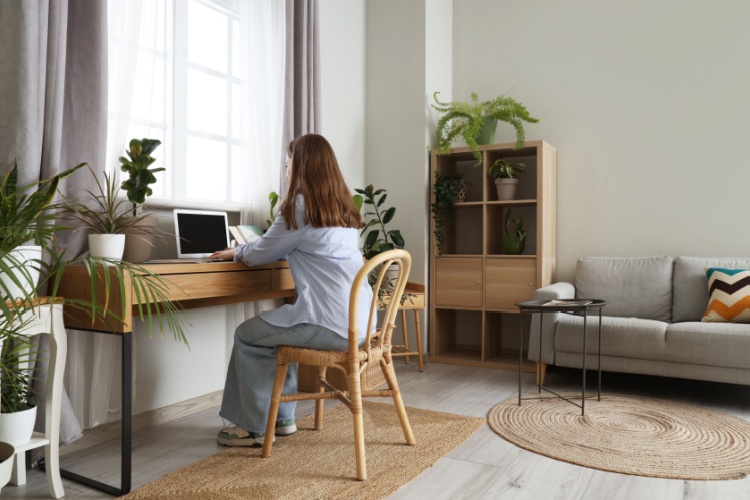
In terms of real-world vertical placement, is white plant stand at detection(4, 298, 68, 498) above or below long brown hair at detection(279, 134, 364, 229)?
below

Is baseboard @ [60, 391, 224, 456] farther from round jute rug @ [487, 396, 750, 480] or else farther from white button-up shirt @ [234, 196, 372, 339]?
round jute rug @ [487, 396, 750, 480]

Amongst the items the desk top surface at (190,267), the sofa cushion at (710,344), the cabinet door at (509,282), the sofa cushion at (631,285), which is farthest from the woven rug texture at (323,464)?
the sofa cushion at (631,285)

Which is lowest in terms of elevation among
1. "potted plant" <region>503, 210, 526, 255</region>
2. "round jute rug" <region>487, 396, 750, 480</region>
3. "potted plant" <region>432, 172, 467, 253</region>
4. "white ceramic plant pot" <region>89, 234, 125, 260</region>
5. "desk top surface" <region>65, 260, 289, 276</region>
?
"round jute rug" <region>487, 396, 750, 480</region>

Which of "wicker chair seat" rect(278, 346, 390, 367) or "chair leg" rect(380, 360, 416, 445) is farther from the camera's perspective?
"chair leg" rect(380, 360, 416, 445)

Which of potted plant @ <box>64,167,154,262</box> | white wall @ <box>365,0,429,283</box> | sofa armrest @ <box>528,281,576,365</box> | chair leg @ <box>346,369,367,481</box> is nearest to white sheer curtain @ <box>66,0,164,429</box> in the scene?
potted plant @ <box>64,167,154,262</box>

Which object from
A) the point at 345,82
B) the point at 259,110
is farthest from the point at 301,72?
the point at 345,82

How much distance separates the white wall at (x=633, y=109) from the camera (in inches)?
136

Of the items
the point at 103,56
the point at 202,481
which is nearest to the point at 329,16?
the point at 103,56

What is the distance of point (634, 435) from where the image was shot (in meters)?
2.41

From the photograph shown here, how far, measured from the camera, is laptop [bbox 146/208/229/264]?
248 cm

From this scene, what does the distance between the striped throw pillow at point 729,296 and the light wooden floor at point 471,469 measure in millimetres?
434

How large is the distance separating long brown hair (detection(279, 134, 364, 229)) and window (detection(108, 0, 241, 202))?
0.76 meters

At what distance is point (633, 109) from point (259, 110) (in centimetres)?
234

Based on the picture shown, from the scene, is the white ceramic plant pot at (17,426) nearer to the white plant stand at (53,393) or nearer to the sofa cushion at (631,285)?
the white plant stand at (53,393)
